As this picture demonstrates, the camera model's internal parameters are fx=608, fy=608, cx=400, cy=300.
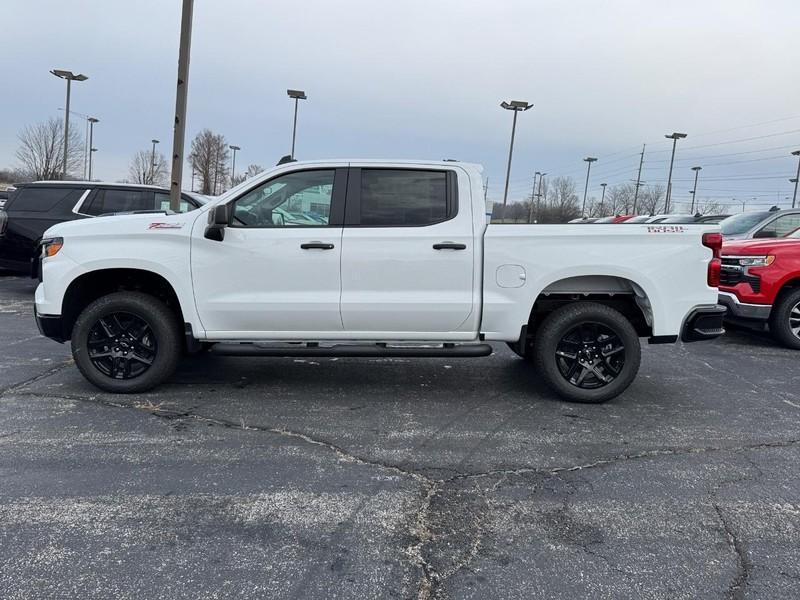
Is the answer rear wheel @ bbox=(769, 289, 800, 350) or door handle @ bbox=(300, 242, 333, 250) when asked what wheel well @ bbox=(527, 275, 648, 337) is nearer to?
door handle @ bbox=(300, 242, 333, 250)

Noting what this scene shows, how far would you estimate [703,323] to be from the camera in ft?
16.8

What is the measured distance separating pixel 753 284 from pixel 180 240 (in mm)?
6810

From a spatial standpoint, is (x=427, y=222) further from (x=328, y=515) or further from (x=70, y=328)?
(x=70, y=328)

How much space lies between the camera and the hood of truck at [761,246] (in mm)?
7652

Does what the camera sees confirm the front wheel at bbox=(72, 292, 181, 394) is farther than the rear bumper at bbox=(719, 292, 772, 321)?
No

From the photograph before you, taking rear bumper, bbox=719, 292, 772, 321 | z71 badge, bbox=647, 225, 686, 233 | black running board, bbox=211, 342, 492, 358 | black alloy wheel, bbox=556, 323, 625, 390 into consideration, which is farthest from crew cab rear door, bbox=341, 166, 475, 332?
rear bumper, bbox=719, 292, 772, 321

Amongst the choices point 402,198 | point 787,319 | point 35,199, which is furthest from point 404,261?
point 35,199

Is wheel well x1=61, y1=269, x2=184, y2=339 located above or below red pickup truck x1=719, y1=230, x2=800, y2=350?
below

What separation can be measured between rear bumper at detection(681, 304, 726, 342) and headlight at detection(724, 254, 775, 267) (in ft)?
10.1

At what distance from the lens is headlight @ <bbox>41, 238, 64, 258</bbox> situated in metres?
5.03

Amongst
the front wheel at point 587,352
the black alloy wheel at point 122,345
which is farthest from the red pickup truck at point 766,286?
the black alloy wheel at point 122,345

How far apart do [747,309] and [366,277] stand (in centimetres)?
540

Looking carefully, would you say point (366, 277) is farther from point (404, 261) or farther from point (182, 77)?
point (182, 77)

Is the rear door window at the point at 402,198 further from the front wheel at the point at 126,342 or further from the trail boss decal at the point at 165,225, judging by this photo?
the front wheel at the point at 126,342
